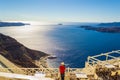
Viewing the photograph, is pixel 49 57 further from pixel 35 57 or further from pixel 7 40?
pixel 7 40

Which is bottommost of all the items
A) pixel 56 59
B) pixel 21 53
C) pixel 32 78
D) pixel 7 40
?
pixel 56 59

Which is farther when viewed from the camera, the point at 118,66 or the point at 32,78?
the point at 118,66

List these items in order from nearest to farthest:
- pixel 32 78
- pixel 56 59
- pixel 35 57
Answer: pixel 32 78 < pixel 35 57 < pixel 56 59

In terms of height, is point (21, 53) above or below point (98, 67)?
below

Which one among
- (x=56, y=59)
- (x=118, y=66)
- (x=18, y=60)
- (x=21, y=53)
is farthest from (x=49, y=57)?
(x=118, y=66)

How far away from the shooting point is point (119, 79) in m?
15.4

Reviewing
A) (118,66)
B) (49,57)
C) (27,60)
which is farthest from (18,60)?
(118,66)

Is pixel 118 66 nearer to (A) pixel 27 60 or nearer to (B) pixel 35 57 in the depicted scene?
(A) pixel 27 60

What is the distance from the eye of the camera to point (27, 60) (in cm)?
7994

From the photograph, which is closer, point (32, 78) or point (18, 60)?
point (32, 78)

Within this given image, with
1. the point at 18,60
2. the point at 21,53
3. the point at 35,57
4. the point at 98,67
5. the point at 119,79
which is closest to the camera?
the point at 119,79

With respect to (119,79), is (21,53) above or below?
below

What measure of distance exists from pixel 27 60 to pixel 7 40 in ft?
56.1

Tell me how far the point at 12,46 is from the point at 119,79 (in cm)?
7740
